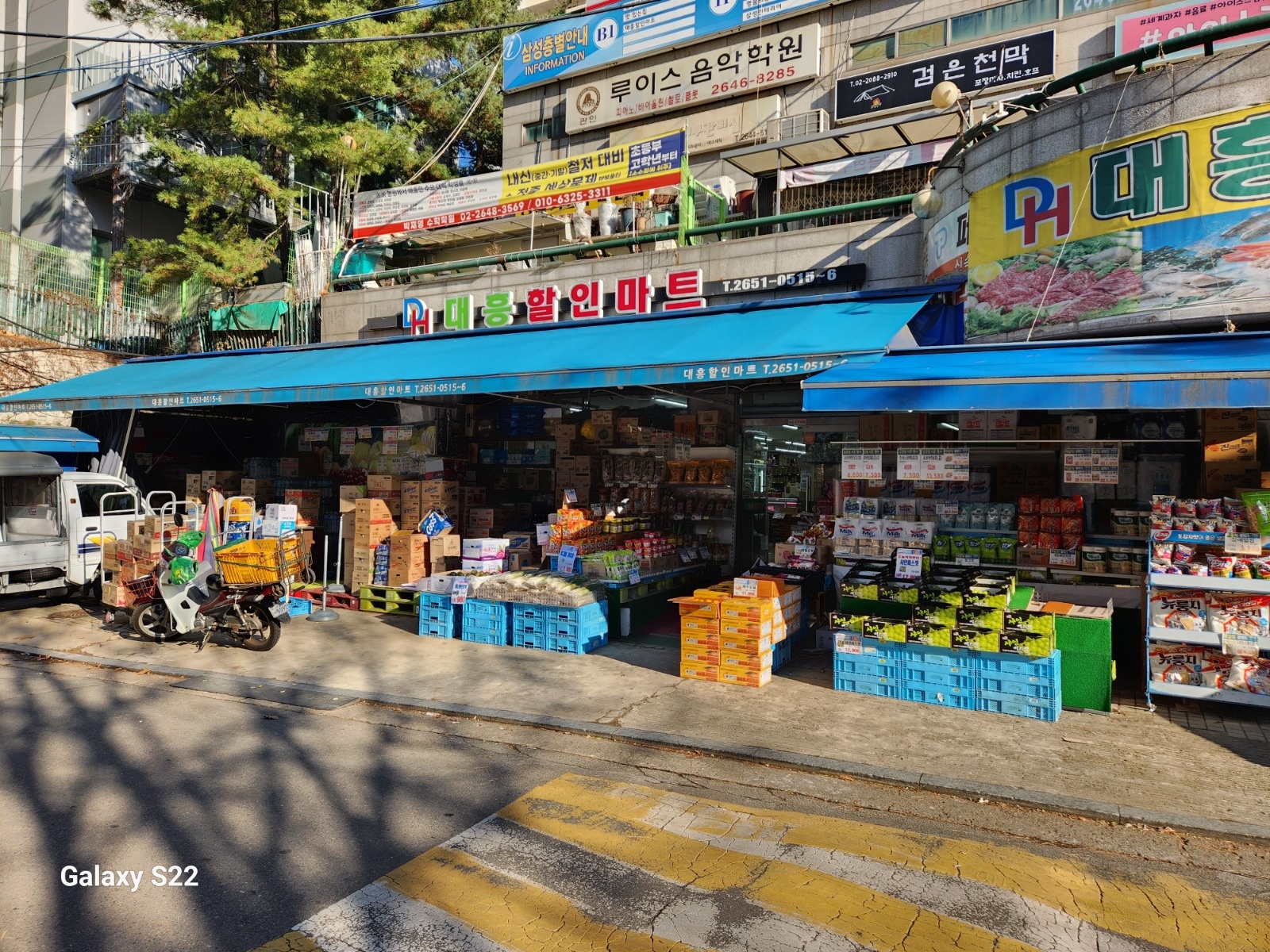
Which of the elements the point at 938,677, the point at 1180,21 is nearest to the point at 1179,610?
the point at 938,677

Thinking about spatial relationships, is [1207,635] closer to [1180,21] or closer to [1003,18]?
[1180,21]

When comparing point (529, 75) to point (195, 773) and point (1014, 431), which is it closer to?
point (1014, 431)

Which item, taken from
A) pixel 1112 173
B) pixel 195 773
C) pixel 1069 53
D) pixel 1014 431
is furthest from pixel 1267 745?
pixel 1069 53

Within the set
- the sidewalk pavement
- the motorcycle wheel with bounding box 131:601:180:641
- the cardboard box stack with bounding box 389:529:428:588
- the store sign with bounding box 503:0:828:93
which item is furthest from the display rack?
the store sign with bounding box 503:0:828:93

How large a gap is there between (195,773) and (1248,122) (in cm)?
1080

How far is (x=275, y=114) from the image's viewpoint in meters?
18.7

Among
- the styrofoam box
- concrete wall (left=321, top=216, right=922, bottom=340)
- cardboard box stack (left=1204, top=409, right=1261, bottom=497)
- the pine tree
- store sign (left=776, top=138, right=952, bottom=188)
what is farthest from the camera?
the pine tree

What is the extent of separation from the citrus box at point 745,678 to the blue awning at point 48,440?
13.0 m

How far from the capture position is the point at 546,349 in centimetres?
1197

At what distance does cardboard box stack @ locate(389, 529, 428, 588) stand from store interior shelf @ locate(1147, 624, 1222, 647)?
9.66 metres

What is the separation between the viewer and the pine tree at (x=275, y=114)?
18.3 meters

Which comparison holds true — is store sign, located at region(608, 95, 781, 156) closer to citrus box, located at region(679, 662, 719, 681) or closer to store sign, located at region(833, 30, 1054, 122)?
store sign, located at region(833, 30, 1054, 122)

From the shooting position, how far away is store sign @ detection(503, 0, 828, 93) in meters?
16.3

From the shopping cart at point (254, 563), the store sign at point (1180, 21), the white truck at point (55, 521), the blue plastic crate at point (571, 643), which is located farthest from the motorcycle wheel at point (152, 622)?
the store sign at point (1180, 21)
